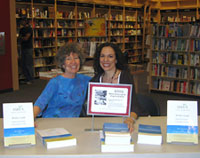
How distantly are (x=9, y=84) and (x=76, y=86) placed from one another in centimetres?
507

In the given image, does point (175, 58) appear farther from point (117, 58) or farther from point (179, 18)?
point (179, 18)

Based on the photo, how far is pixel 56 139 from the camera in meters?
1.58

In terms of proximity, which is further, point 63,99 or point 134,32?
point 134,32

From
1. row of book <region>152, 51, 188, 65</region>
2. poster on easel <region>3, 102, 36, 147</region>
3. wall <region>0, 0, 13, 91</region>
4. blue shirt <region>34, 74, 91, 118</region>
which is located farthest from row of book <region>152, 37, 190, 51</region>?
poster on easel <region>3, 102, 36, 147</region>

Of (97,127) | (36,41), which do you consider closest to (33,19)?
(36,41)

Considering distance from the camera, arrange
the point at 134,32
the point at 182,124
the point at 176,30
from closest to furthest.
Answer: the point at 182,124 < the point at 176,30 < the point at 134,32

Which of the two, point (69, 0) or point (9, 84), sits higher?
point (69, 0)

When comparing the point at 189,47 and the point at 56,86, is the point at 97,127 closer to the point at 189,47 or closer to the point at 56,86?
the point at 56,86

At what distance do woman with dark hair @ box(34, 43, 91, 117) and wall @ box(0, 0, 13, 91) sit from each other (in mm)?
4777

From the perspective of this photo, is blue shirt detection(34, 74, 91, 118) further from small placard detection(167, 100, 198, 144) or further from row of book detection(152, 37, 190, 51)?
row of book detection(152, 37, 190, 51)

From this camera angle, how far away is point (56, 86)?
2.51 meters

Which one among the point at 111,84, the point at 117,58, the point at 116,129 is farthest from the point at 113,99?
the point at 117,58

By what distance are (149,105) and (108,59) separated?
62 cm

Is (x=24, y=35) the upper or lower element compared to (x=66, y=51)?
upper
